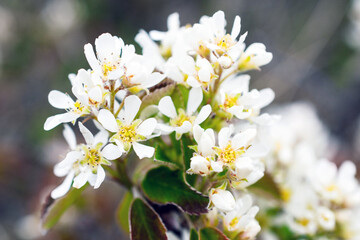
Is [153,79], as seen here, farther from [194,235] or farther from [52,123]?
[194,235]

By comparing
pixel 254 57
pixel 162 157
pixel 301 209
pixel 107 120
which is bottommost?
pixel 301 209

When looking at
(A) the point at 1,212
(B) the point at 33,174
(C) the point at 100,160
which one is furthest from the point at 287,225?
(A) the point at 1,212

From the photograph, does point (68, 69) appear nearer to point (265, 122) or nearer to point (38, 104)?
point (38, 104)

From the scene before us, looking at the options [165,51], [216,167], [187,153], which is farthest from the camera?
[165,51]

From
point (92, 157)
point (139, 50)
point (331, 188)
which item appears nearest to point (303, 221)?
point (331, 188)

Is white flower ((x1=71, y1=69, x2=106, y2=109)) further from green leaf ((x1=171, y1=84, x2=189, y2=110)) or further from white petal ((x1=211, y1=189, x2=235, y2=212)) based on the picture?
white petal ((x1=211, y1=189, x2=235, y2=212))

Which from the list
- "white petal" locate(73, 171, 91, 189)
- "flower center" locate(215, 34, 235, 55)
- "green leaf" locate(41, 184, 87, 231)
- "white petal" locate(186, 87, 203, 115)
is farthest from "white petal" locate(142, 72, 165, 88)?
"green leaf" locate(41, 184, 87, 231)
